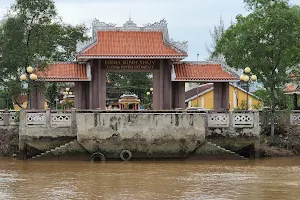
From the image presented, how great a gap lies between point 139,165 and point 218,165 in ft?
9.61

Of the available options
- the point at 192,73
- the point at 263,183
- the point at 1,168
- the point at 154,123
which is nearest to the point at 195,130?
the point at 154,123

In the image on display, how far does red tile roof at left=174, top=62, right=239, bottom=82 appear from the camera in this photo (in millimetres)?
27500

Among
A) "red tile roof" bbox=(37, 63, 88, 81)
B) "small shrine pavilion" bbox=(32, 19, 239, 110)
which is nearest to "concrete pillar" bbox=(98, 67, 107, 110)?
"small shrine pavilion" bbox=(32, 19, 239, 110)

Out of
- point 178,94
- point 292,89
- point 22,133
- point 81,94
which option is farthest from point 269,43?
point 22,133

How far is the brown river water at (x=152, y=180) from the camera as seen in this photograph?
57.1 feet

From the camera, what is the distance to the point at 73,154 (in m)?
24.9

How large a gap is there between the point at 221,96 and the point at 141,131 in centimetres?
537

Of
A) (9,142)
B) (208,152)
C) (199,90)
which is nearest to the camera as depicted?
(208,152)

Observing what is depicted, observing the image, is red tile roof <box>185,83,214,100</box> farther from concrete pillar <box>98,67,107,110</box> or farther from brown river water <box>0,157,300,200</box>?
brown river water <box>0,157,300,200</box>

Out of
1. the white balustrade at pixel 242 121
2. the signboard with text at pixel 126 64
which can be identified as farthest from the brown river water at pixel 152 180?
the signboard with text at pixel 126 64

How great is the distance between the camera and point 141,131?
2481 centimetres

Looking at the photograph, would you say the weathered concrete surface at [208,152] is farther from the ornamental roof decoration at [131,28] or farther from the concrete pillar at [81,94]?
the concrete pillar at [81,94]

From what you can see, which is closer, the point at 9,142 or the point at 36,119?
the point at 36,119

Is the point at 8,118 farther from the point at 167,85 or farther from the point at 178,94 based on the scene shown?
the point at 178,94
